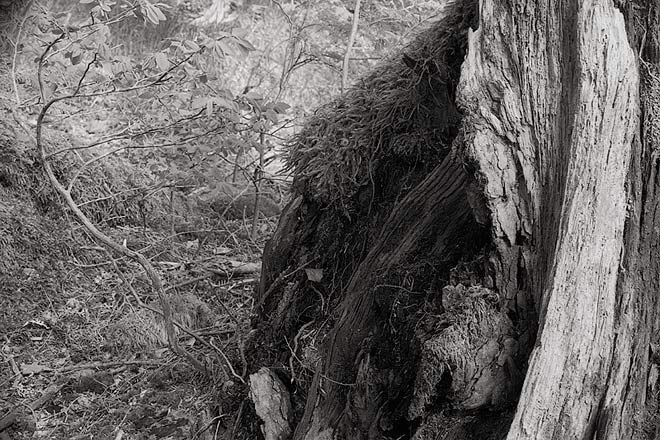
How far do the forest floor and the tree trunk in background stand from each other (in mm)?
1755

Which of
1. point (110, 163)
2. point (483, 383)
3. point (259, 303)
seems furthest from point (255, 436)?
point (110, 163)

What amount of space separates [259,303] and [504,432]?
1994 millimetres

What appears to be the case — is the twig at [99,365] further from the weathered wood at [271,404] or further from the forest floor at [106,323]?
the weathered wood at [271,404]

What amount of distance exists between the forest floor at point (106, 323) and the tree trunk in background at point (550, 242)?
5.76 ft

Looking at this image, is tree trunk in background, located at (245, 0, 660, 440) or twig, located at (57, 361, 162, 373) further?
twig, located at (57, 361, 162, 373)

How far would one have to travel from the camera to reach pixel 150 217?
6.21m

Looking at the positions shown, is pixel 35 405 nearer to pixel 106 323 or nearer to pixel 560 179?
pixel 106 323

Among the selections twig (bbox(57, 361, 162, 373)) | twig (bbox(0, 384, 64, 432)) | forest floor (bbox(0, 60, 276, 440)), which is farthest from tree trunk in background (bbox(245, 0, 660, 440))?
twig (bbox(0, 384, 64, 432))

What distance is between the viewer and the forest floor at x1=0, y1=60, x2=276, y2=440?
13.3 feet

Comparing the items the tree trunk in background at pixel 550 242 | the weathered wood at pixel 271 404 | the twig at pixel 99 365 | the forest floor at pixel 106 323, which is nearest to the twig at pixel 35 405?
the forest floor at pixel 106 323

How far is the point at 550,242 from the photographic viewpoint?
2.00 meters

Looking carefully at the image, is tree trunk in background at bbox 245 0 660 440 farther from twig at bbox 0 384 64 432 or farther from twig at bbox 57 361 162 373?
twig at bbox 0 384 64 432

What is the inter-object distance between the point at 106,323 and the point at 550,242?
153 inches

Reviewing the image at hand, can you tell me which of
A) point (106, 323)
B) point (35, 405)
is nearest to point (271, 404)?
point (35, 405)
